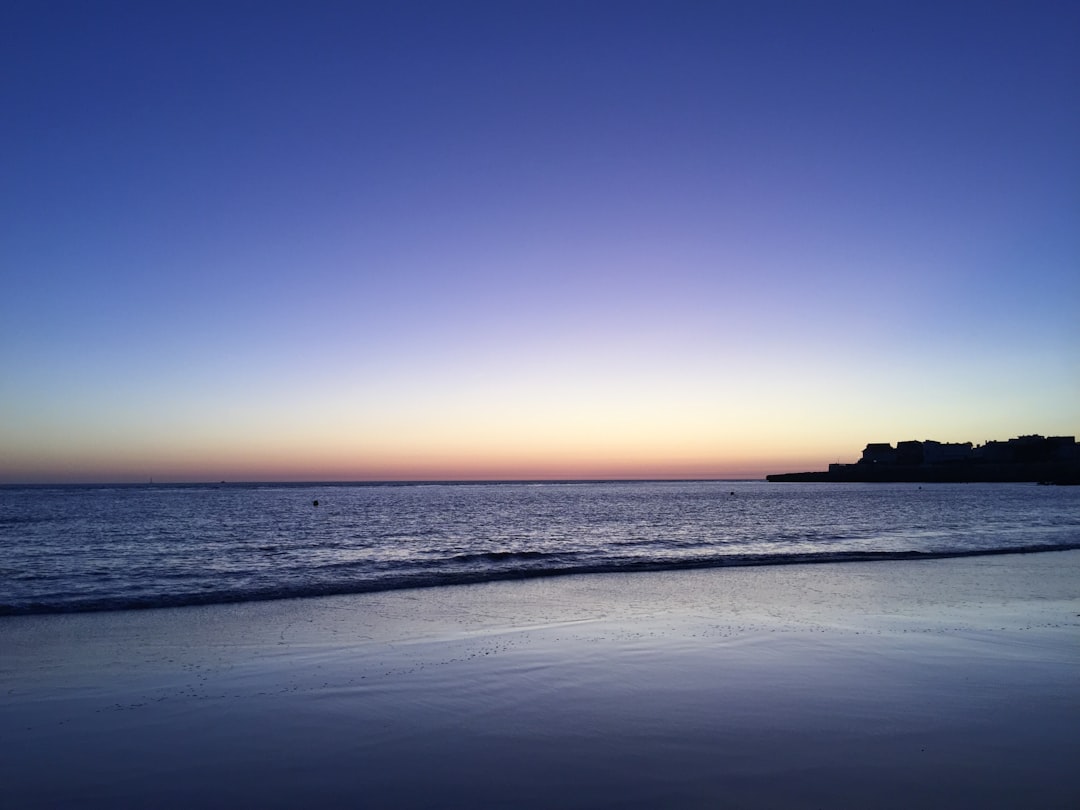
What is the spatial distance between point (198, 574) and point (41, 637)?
34.1ft

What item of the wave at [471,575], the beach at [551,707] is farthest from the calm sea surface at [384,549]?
the beach at [551,707]

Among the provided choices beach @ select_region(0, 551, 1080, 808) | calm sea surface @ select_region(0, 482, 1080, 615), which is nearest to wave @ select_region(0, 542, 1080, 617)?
calm sea surface @ select_region(0, 482, 1080, 615)

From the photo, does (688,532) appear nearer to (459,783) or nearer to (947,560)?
(947,560)

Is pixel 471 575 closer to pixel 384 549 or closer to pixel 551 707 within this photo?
pixel 384 549

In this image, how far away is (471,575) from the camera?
2409cm

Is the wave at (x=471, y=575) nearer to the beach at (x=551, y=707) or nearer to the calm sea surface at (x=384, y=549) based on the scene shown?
the calm sea surface at (x=384, y=549)

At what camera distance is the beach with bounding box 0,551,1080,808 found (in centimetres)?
670

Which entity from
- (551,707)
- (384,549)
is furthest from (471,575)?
(551,707)

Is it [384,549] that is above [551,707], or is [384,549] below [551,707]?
below

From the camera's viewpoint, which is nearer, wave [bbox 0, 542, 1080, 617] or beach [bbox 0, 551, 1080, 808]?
beach [bbox 0, 551, 1080, 808]

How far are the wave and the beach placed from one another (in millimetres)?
1681

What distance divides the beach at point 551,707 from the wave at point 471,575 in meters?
1.68

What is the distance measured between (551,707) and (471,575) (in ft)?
49.9

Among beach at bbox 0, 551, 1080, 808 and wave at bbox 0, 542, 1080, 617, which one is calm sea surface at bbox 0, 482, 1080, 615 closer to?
wave at bbox 0, 542, 1080, 617
